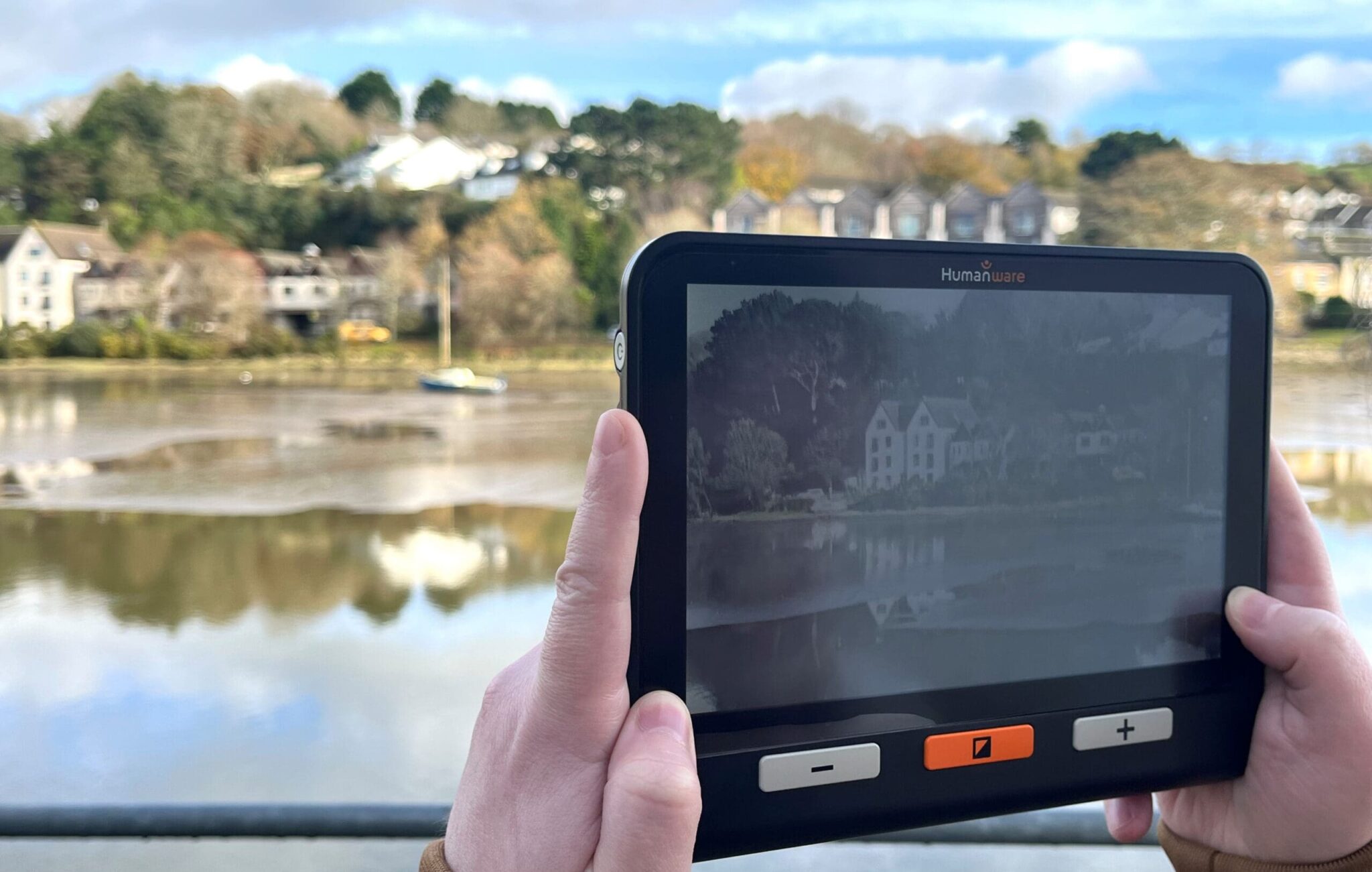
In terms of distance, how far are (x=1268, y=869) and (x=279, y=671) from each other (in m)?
2.10

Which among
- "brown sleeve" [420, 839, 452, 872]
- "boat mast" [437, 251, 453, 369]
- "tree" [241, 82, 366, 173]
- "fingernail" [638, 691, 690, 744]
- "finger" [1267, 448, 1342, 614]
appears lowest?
"brown sleeve" [420, 839, 452, 872]

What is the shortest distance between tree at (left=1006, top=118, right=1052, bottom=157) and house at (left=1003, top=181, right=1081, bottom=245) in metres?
0.13

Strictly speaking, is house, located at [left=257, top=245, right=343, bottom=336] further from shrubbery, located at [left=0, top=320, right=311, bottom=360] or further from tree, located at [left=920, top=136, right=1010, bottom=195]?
tree, located at [left=920, top=136, right=1010, bottom=195]

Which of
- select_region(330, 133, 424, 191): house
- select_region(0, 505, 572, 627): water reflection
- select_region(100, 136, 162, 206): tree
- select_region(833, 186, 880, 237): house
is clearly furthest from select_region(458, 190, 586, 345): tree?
select_region(100, 136, 162, 206): tree

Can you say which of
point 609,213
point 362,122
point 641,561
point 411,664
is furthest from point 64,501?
point 641,561

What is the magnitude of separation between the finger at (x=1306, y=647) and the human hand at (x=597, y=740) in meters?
0.28

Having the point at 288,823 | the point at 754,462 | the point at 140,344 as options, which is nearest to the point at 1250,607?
the point at 754,462

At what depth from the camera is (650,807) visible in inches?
14.0

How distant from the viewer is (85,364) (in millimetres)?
2285

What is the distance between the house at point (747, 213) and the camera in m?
2.11

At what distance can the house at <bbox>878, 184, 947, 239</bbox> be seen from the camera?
2215mm

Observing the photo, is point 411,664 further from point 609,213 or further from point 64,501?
point 609,213

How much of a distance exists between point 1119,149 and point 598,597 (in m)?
2.40

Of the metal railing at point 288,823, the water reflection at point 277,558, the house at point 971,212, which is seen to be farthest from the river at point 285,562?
the metal railing at point 288,823
